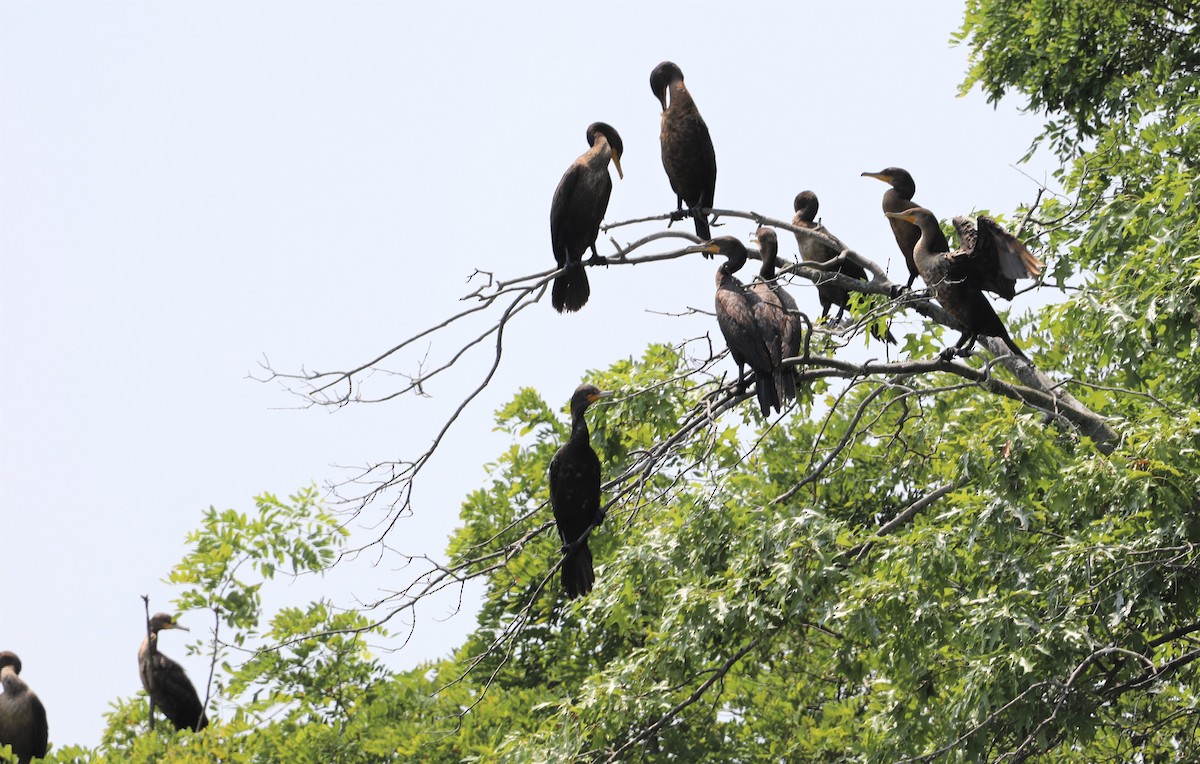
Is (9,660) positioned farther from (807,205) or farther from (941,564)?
(941,564)

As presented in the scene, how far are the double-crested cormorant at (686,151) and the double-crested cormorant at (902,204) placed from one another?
109cm

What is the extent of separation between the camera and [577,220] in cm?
700

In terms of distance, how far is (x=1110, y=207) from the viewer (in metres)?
6.96

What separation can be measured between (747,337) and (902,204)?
1282mm

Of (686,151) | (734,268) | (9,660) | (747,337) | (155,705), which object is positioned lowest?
(747,337)

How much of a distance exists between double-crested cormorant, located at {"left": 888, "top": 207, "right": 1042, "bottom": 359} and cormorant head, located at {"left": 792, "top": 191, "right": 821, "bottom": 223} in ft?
8.83

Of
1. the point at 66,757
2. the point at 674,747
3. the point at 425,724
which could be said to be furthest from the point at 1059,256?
the point at 66,757

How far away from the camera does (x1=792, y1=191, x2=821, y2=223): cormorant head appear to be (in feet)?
28.8

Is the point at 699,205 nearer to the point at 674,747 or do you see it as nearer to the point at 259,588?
the point at 674,747

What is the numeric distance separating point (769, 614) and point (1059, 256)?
2.71 meters

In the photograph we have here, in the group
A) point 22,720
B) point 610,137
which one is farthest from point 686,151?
point 22,720

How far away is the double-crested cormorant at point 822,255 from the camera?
25.0 feet

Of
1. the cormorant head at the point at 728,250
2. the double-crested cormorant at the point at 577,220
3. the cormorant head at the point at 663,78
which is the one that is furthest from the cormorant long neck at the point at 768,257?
the cormorant head at the point at 663,78

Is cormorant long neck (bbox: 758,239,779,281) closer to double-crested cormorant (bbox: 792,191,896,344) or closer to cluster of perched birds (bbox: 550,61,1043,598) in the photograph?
cluster of perched birds (bbox: 550,61,1043,598)
